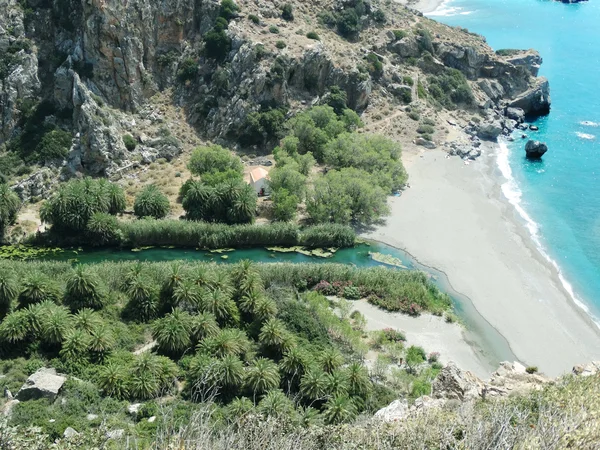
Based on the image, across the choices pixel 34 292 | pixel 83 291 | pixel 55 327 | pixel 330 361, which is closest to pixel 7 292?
pixel 34 292

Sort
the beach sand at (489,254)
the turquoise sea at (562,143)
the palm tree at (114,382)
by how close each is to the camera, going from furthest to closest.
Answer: the turquoise sea at (562,143) < the beach sand at (489,254) < the palm tree at (114,382)

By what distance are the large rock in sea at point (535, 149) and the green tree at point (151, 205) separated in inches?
2142

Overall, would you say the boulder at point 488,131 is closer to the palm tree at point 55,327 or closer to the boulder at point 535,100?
the boulder at point 535,100

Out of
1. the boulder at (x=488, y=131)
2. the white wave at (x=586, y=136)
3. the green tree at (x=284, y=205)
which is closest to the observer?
the green tree at (x=284, y=205)

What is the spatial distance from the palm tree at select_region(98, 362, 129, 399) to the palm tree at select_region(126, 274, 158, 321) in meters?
8.87

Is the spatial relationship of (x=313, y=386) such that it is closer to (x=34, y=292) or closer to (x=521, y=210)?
(x=34, y=292)

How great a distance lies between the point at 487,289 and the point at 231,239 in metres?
26.7

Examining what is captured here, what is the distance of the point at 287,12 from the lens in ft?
A: 301

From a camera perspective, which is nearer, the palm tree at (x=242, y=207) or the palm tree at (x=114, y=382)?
the palm tree at (x=114, y=382)

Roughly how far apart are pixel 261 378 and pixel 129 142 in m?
47.1

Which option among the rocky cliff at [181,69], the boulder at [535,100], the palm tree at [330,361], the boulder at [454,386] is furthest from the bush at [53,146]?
the boulder at [535,100]

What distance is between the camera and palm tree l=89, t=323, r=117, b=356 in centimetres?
4238

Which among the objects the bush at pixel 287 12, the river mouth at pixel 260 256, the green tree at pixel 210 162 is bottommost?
the river mouth at pixel 260 256

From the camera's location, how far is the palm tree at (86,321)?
4406 centimetres
